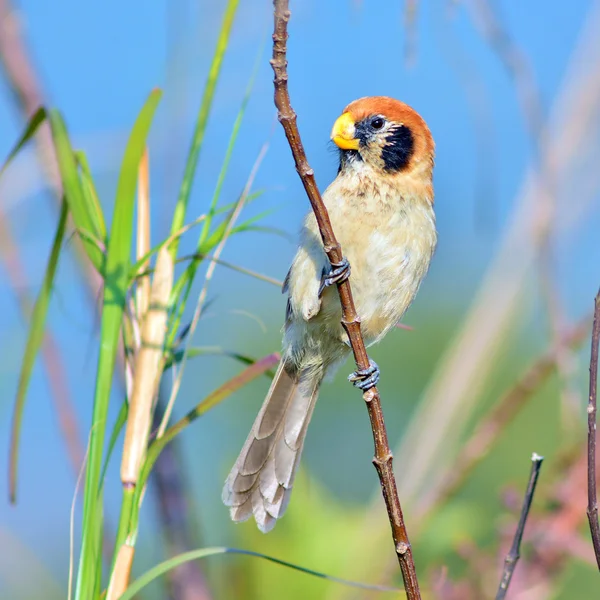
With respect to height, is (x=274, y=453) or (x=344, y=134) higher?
(x=344, y=134)

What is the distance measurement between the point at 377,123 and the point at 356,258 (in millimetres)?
478

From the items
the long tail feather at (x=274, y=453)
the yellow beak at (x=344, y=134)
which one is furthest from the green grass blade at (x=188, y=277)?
the yellow beak at (x=344, y=134)

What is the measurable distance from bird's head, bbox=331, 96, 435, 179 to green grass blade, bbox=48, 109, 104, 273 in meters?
1.20

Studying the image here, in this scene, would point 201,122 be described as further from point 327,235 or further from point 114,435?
point 114,435

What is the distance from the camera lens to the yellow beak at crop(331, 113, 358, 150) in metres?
2.63

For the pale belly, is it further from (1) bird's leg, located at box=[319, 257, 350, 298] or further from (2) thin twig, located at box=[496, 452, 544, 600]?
(2) thin twig, located at box=[496, 452, 544, 600]

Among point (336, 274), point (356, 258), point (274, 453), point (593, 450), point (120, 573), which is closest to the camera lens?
point (593, 450)

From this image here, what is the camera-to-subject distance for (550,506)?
224 cm

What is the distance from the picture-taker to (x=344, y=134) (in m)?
2.64

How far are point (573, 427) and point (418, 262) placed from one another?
2.31 feet

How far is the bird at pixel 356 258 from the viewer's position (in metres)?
2.51

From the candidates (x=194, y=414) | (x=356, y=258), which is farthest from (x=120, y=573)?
(x=356, y=258)

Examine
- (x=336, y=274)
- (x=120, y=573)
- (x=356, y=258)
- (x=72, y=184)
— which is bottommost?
(x=120, y=573)

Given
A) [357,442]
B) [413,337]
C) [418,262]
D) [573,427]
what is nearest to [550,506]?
[573,427]
